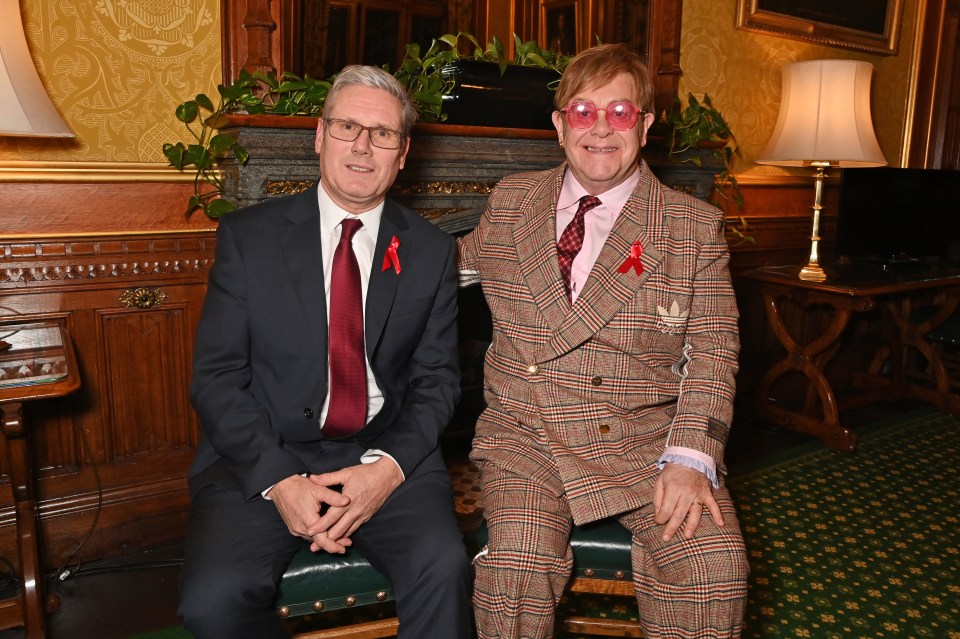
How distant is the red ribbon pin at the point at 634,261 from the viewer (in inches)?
76.1

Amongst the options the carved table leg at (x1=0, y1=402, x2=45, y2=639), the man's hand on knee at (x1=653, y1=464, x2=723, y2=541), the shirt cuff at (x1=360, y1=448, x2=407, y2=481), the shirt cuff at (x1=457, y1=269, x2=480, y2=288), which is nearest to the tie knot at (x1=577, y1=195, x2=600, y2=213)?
the shirt cuff at (x1=457, y1=269, x2=480, y2=288)

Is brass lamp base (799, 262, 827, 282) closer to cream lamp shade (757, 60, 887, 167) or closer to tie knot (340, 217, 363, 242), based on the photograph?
cream lamp shade (757, 60, 887, 167)

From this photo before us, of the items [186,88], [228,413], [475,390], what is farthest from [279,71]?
[475,390]

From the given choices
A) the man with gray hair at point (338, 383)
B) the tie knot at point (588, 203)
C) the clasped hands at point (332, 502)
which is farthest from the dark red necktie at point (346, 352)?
the tie knot at point (588, 203)

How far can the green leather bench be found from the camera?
1.66m

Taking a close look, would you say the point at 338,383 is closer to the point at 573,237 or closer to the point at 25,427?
the point at 573,237

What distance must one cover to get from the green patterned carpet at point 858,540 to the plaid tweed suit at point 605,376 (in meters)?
0.78

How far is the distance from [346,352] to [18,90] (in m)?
0.94

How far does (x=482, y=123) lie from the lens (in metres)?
2.68

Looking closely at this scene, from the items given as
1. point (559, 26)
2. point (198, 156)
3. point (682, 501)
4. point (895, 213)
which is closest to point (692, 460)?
point (682, 501)

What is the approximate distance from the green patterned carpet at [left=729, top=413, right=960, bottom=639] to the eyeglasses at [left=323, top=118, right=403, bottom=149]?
168cm

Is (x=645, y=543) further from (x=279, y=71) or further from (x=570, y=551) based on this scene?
(x=279, y=71)

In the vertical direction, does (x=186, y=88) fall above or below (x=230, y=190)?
above

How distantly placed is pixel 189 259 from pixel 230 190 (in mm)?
312
